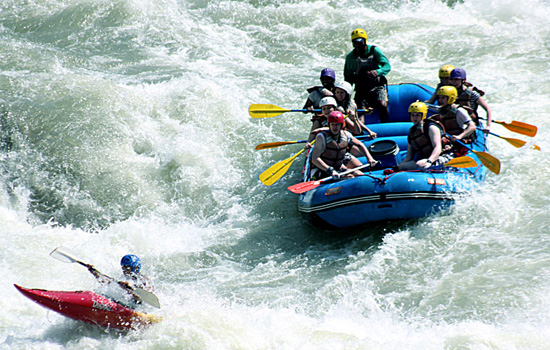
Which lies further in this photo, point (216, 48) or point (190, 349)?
point (216, 48)

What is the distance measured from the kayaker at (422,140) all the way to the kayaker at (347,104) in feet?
2.86

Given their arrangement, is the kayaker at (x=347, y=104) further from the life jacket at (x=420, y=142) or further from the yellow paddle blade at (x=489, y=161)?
the yellow paddle blade at (x=489, y=161)

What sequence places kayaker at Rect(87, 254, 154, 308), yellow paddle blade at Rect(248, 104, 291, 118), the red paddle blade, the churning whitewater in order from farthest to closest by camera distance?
1. yellow paddle blade at Rect(248, 104, 291, 118)
2. the red paddle blade
3. the churning whitewater
4. kayaker at Rect(87, 254, 154, 308)

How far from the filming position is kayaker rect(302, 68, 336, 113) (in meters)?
7.29

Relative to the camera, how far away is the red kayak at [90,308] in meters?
4.51

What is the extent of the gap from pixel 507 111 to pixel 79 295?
736 centimetres

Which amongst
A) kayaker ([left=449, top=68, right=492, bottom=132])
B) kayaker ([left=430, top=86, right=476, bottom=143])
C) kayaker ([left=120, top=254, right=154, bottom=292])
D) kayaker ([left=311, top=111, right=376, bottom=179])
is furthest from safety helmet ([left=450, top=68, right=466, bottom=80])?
kayaker ([left=120, top=254, right=154, bottom=292])

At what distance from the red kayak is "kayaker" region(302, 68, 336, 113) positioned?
3.77m

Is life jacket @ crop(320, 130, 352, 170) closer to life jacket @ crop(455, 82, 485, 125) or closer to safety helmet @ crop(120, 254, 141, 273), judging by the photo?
life jacket @ crop(455, 82, 485, 125)

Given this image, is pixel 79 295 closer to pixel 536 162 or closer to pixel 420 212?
pixel 420 212

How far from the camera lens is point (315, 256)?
620cm

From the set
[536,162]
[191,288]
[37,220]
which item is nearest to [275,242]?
[191,288]

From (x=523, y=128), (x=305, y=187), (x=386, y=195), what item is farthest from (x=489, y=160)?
(x=305, y=187)

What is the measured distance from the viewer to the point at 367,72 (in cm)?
787
